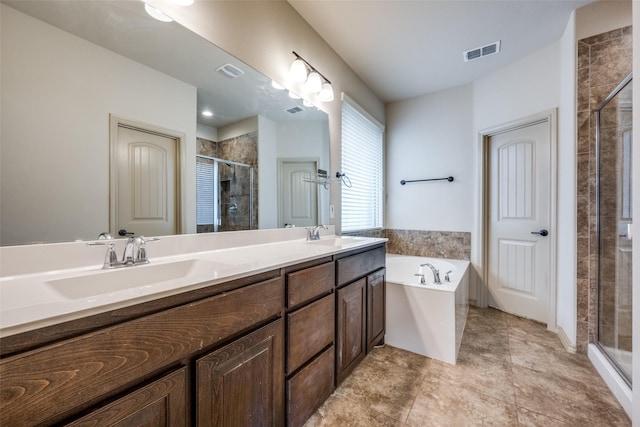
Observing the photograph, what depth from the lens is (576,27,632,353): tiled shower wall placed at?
6.13ft

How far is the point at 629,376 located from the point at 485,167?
2000 mm

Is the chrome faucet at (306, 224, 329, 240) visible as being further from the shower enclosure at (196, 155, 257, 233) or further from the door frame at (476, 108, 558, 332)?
the door frame at (476, 108, 558, 332)

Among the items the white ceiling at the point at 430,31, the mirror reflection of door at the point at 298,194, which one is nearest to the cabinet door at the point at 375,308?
the mirror reflection of door at the point at 298,194

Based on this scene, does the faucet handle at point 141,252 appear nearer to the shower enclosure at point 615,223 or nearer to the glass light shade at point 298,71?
the glass light shade at point 298,71

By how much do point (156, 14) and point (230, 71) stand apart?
1.33 ft

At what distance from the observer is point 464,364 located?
1.82 meters

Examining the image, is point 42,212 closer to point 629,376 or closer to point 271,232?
point 271,232

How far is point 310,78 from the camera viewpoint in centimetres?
202

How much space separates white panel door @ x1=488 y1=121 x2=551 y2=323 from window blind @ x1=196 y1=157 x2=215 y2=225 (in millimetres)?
2850

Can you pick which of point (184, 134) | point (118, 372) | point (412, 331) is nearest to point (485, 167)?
point (412, 331)

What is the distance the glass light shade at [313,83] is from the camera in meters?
2.03

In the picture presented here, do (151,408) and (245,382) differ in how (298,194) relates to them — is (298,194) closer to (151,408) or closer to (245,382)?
(245,382)

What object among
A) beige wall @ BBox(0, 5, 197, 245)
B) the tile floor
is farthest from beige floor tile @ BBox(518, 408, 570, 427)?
beige wall @ BBox(0, 5, 197, 245)

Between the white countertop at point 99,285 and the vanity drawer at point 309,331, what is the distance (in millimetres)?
249
